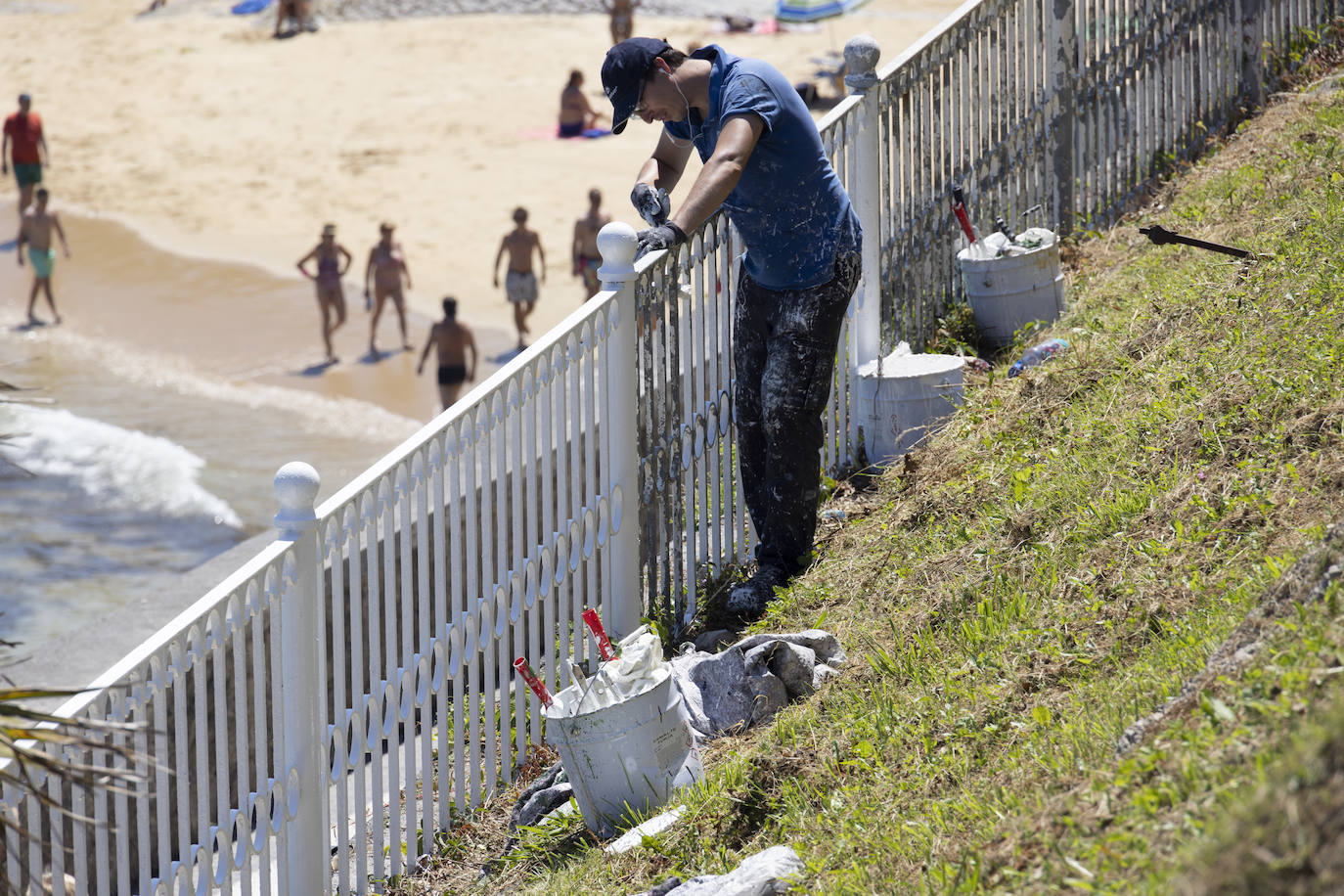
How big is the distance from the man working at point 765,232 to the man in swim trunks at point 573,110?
64.2ft

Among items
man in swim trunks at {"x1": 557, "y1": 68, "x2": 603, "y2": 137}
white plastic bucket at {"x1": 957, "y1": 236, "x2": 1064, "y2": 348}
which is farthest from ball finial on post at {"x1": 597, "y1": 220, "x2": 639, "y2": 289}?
man in swim trunks at {"x1": 557, "y1": 68, "x2": 603, "y2": 137}

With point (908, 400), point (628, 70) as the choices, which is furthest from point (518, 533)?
point (908, 400)

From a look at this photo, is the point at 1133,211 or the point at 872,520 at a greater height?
the point at 1133,211

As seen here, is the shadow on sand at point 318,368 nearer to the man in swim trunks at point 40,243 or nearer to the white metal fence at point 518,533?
the man in swim trunks at point 40,243

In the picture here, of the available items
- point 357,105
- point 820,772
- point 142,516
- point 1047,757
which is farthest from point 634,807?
point 357,105

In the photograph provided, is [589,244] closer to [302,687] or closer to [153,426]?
[153,426]

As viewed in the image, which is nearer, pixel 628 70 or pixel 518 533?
pixel 628 70

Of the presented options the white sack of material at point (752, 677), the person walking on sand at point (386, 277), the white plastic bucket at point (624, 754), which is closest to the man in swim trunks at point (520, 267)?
the person walking on sand at point (386, 277)

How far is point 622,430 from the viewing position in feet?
18.3

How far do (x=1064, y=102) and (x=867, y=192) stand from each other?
173cm

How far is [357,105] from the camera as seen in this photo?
92.1ft

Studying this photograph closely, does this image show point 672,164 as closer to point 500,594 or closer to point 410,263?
point 500,594

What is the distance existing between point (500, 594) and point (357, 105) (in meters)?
24.4

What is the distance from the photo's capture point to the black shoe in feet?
19.1
